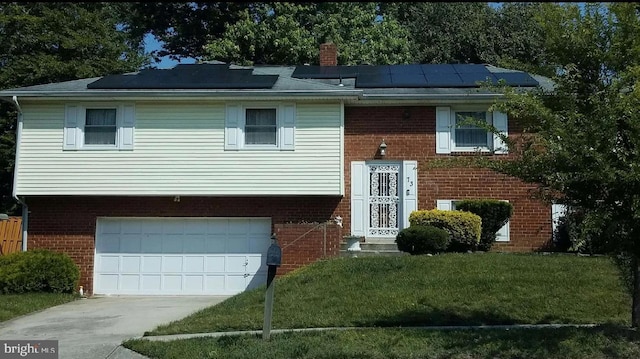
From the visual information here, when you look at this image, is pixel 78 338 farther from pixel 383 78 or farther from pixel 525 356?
pixel 383 78

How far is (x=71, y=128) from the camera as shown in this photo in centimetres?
1569

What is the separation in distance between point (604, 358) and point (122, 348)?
5.51 metres

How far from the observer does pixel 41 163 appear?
616 inches

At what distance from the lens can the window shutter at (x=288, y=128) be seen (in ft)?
50.9

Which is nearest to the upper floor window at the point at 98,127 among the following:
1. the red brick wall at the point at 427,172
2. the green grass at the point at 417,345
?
the red brick wall at the point at 427,172

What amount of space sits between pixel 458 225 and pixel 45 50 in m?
20.2

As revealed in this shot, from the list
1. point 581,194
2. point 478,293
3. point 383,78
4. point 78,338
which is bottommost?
point 78,338

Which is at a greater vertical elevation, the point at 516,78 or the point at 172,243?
the point at 516,78

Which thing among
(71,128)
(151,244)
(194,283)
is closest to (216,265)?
(194,283)

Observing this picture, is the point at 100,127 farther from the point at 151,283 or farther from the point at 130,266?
the point at 151,283

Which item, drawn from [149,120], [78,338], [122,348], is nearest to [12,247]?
[149,120]

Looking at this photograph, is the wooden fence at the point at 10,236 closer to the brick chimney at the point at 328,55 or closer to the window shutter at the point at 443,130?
the brick chimney at the point at 328,55

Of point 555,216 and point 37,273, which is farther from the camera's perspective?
point 555,216

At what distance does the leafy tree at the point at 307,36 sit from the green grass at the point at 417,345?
60.2ft
